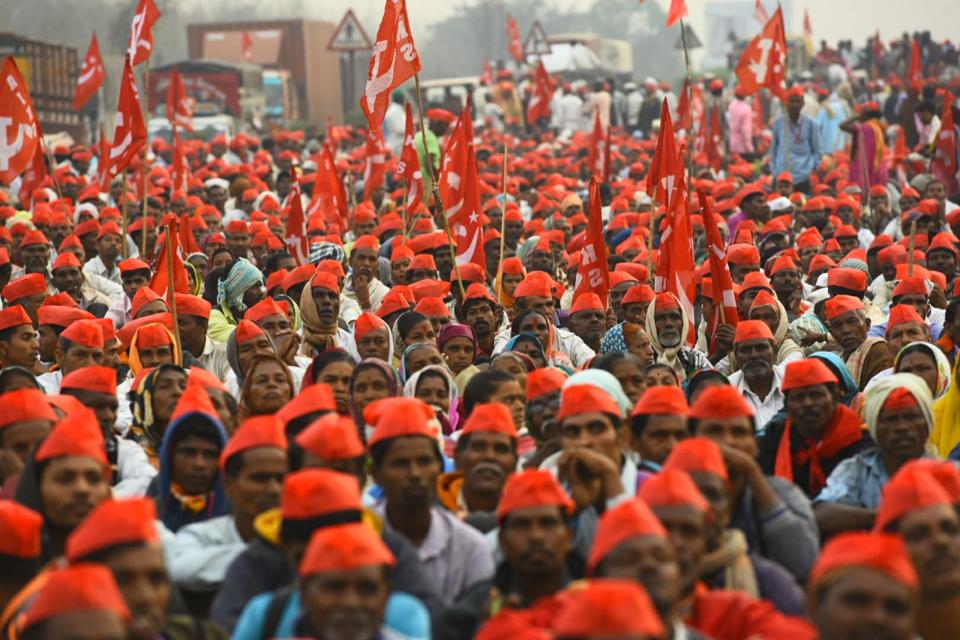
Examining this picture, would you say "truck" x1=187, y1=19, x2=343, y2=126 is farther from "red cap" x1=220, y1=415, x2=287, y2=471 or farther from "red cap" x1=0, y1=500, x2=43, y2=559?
"red cap" x1=0, y1=500, x2=43, y2=559

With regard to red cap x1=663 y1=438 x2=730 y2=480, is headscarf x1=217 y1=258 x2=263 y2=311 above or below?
below

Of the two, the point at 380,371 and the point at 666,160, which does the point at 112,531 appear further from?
the point at 666,160

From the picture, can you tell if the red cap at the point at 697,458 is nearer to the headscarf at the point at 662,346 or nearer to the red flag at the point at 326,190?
the headscarf at the point at 662,346

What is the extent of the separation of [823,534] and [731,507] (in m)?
0.64

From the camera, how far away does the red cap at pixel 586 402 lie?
21.8 feet

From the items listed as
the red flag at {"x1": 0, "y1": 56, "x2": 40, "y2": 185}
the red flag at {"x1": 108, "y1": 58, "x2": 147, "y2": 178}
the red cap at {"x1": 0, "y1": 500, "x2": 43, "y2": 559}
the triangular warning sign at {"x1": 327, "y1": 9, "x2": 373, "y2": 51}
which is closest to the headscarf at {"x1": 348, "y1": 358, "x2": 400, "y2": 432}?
the red cap at {"x1": 0, "y1": 500, "x2": 43, "y2": 559}

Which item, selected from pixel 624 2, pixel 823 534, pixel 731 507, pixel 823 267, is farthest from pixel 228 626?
pixel 624 2

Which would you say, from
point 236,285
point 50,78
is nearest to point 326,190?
point 236,285

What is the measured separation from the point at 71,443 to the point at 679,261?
601cm

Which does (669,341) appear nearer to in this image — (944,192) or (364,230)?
(364,230)

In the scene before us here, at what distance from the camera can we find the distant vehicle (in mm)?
32781

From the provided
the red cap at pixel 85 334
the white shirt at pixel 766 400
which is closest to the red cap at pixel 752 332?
the white shirt at pixel 766 400

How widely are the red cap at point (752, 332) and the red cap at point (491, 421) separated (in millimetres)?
3022

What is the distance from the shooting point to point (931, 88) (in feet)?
97.1
